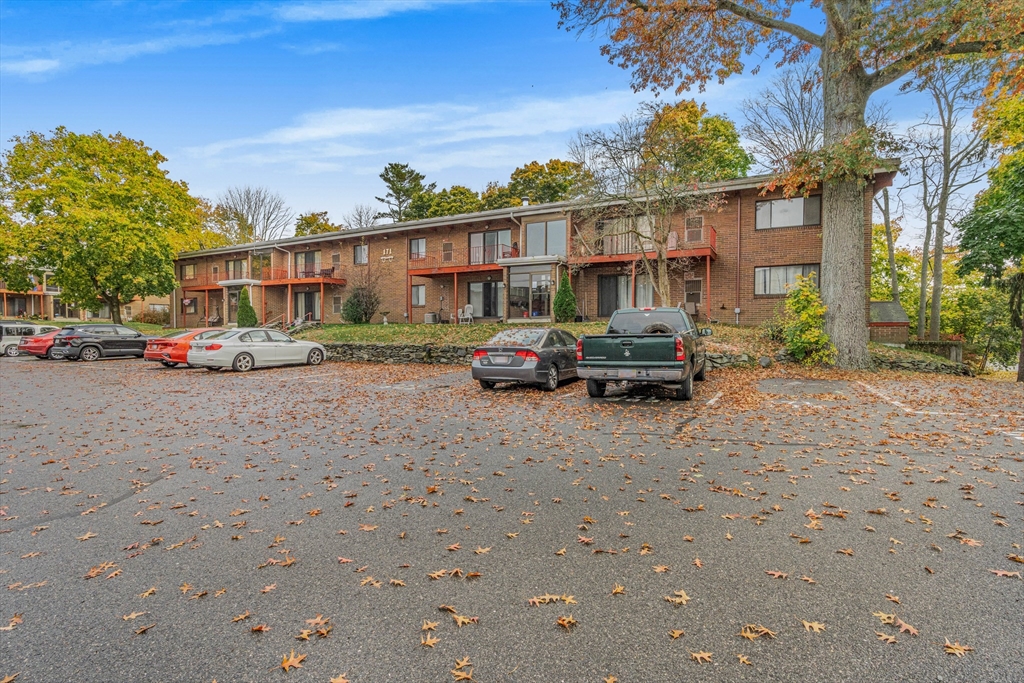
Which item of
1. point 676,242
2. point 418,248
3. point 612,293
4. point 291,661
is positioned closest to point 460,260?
point 418,248

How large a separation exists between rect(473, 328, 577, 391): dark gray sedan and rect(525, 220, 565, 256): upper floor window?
1433 cm

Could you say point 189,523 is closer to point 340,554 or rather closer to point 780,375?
point 340,554

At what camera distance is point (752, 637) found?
240cm

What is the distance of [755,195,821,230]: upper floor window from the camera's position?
20016 mm

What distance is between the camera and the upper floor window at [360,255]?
103 ft

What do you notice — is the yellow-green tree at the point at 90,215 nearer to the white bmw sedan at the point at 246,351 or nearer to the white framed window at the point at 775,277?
the white bmw sedan at the point at 246,351

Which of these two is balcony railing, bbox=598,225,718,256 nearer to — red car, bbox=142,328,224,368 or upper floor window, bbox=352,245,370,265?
upper floor window, bbox=352,245,370,265

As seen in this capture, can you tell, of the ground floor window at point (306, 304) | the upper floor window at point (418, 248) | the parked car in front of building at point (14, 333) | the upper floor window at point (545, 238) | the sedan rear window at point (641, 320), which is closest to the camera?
the sedan rear window at point (641, 320)

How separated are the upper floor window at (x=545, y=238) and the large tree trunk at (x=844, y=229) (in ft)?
42.4

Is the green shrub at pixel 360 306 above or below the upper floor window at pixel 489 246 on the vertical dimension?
below

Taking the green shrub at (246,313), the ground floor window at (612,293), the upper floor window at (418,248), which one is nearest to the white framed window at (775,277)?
the ground floor window at (612,293)

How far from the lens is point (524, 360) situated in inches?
440

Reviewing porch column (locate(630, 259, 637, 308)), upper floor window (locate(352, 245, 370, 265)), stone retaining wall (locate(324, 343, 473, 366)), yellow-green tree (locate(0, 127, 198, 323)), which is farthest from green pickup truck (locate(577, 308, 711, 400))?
yellow-green tree (locate(0, 127, 198, 323))

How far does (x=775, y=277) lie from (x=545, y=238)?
35.8 feet
